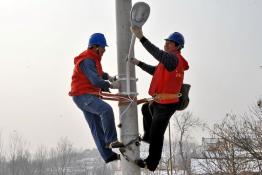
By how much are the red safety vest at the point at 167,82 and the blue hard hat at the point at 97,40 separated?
644mm

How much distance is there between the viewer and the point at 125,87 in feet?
12.3

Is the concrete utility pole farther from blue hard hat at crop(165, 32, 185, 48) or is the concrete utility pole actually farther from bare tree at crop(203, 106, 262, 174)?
bare tree at crop(203, 106, 262, 174)

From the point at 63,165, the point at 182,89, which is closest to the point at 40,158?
the point at 63,165

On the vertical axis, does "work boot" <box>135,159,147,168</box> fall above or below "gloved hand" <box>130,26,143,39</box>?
below

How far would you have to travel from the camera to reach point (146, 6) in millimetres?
3451

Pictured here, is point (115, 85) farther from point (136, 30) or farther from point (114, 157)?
point (114, 157)

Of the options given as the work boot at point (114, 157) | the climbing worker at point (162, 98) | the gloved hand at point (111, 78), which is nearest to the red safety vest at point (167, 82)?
the climbing worker at point (162, 98)

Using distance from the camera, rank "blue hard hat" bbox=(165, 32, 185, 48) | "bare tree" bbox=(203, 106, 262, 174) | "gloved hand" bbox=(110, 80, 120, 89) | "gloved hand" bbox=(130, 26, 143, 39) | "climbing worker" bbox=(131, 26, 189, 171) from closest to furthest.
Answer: "gloved hand" bbox=(130, 26, 143, 39) → "gloved hand" bbox=(110, 80, 120, 89) → "climbing worker" bbox=(131, 26, 189, 171) → "blue hard hat" bbox=(165, 32, 185, 48) → "bare tree" bbox=(203, 106, 262, 174)

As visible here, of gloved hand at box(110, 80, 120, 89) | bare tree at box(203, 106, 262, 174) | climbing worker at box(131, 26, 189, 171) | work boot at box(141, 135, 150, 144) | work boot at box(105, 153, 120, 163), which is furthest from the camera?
bare tree at box(203, 106, 262, 174)

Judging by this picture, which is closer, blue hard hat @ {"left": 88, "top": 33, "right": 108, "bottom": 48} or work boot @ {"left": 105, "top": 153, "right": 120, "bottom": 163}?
work boot @ {"left": 105, "top": 153, "right": 120, "bottom": 163}

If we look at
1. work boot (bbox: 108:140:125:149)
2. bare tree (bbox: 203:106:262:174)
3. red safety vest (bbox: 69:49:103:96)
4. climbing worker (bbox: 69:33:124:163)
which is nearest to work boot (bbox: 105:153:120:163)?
climbing worker (bbox: 69:33:124:163)

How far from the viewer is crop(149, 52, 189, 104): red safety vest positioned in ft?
13.5

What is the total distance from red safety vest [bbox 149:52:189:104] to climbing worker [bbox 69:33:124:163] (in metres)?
0.44

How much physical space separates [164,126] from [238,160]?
19.5m
